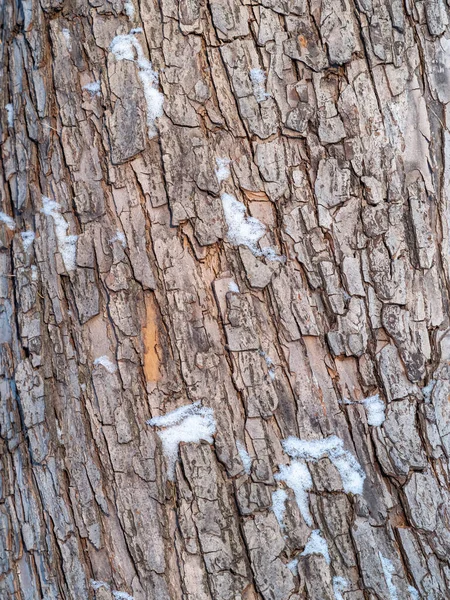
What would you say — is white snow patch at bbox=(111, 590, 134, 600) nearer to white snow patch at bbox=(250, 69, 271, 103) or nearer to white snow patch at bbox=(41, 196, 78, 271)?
white snow patch at bbox=(41, 196, 78, 271)

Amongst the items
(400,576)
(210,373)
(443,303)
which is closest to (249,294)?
(210,373)

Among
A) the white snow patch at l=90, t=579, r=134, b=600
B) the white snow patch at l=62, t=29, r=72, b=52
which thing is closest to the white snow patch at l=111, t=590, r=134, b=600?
the white snow patch at l=90, t=579, r=134, b=600

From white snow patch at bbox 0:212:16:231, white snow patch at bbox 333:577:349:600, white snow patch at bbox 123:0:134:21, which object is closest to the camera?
white snow patch at bbox 333:577:349:600

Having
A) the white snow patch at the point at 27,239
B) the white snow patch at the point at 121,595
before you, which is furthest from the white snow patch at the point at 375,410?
the white snow patch at the point at 27,239

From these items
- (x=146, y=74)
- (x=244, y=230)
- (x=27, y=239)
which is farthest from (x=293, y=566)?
(x=146, y=74)

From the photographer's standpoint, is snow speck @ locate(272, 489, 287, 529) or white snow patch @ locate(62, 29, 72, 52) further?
white snow patch @ locate(62, 29, 72, 52)

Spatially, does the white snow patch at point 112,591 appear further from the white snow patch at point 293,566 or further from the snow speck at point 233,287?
the snow speck at point 233,287
